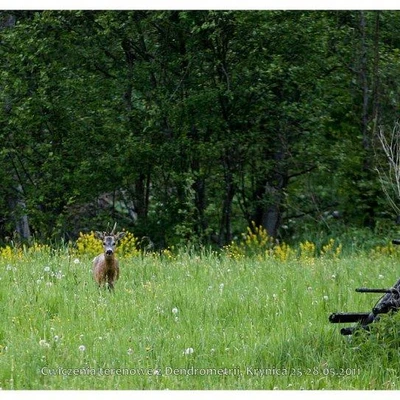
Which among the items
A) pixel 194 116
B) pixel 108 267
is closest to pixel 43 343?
pixel 108 267

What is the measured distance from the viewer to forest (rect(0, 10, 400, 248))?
61.7ft

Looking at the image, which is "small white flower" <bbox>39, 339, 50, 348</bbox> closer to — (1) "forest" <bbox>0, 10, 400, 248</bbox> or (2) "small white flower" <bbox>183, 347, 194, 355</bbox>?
(2) "small white flower" <bbox>183, 347, 194, 355</bbox>

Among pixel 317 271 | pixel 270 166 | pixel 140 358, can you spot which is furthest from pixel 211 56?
pixel 140 358

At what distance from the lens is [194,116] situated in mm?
19156

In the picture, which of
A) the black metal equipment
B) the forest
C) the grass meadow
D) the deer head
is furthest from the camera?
the forest

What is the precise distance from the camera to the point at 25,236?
2119 centimetres

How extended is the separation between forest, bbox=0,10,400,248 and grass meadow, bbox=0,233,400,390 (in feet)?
20.7

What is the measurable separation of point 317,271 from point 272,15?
7.57 metres

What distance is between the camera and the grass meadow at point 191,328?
8.35 m

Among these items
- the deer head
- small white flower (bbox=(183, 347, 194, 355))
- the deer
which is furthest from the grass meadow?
the deer head

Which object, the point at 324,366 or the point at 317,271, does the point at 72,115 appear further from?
the point at 324,366

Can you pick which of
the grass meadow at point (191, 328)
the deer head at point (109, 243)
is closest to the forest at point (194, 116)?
the grass meadow at point (191, 328)

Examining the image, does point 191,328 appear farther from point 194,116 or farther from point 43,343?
point 194,116

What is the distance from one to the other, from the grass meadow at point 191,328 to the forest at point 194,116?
631 cm
